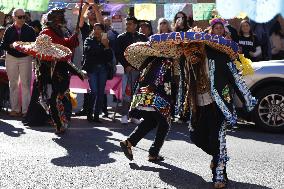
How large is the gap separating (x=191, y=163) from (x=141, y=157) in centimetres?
71

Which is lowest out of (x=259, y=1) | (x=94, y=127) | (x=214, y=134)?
(x=94, y=127)

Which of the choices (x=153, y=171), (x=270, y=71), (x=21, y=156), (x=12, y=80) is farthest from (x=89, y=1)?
(x=153, y=171)

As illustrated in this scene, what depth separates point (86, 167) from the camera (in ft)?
22.9

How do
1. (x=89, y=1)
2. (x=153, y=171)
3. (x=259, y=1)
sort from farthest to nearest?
(x=259, y=1)
(x=89, y=1)
(x=153, y=171)

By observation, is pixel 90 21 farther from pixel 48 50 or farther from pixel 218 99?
pixel 218 99

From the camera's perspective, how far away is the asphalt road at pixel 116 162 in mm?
→ 6301

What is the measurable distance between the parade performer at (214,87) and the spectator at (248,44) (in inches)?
210

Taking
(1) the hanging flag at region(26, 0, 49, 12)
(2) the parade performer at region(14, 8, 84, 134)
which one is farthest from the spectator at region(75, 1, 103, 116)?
(1) the hanging flag at region(26, 0, 49, 12)

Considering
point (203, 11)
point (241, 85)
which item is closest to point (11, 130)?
point (241, 85)

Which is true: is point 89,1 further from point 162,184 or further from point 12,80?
point 162,184

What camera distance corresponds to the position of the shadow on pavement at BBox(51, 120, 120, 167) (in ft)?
24.0

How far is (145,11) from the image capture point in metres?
16.3

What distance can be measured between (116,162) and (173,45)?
66.9 inches

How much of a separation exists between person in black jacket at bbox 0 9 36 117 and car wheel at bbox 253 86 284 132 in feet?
14.1
